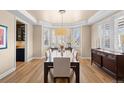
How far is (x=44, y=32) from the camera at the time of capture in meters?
11.1

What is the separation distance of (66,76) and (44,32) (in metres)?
7.67

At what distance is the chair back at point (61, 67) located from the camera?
3.71m

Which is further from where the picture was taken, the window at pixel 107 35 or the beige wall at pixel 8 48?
the window at pixel 107 35

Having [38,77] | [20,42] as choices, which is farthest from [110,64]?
[20,42]

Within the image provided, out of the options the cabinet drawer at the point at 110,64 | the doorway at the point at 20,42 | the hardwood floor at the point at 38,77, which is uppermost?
the doorway at the point at 20,42

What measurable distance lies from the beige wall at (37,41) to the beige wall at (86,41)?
119 inches

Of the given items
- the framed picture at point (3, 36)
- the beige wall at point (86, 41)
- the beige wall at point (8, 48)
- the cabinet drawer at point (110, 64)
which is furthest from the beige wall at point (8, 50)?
the beige wall at point (86, 41)

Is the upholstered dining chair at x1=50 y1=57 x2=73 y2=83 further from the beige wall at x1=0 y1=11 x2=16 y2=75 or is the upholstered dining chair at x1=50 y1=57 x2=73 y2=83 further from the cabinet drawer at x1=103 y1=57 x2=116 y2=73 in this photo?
the beige wall at x1=0 y1=11 x2=16 y2=75

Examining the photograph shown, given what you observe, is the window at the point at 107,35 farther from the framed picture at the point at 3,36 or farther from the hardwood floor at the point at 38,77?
the framed picture at the point at 3,36

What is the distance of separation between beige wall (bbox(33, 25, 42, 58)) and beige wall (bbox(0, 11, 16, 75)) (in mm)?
4051

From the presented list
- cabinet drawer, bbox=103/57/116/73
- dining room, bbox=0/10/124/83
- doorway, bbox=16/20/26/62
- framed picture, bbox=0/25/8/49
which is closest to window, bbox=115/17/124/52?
dining room, bbox=0/10/124/83

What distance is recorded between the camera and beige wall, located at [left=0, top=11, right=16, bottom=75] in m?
5.02
